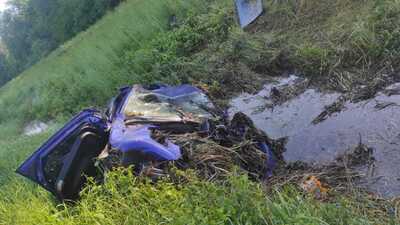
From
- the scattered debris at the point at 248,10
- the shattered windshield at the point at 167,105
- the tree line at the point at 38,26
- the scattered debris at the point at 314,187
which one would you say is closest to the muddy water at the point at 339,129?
the scattered debris at the point at 314,187

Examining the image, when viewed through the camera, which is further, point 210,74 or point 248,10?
point 248,10

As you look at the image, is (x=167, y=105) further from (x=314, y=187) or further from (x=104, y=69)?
(x=104, y=69)

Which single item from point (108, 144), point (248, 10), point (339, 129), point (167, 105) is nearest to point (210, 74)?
point (248, 10)

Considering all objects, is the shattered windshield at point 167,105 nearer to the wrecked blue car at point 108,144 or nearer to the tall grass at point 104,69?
the wrecked blue car at point 108,144

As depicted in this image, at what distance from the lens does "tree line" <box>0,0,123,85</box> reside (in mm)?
26031

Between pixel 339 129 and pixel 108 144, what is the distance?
2.26 m

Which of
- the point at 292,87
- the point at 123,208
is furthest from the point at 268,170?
the point at 292,87

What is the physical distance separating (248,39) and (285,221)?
13.9 feet

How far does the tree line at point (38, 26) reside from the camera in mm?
26031

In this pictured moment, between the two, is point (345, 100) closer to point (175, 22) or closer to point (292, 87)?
point (292, 87)

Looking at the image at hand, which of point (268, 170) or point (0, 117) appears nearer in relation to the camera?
point (268, 170)

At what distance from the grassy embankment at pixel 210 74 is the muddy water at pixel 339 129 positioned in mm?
405

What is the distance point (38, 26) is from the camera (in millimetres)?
36312

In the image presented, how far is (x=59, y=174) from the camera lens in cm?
353
